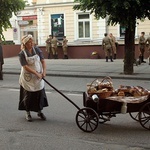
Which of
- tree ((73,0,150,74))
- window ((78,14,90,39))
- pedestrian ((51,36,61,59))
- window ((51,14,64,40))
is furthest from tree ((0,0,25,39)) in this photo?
window ((51,14,64,40))

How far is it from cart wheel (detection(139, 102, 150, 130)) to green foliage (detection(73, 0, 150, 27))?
22.0 feet

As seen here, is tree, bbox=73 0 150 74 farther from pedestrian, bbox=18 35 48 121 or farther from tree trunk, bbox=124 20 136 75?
pedestrian, bbox=18 35 48 121

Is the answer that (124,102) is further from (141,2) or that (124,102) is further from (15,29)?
(15,29)

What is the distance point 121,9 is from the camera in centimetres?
1230

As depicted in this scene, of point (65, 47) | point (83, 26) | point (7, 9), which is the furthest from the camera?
point (83, 26)

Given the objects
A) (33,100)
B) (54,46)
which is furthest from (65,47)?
(33,100)

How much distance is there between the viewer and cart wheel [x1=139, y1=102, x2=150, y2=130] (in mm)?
5719

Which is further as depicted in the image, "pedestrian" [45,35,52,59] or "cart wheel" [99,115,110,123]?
"pedestrian" [45,35,52,59]

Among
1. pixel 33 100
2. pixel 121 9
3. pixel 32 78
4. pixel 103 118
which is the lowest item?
Result: pixel 103 118

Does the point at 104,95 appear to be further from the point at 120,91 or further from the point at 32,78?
the point at 32,78

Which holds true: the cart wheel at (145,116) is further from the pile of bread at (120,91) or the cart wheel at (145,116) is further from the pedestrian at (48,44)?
the pedestrian at (48,44)

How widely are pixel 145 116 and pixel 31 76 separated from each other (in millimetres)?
2293

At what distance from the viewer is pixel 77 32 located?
25047mm

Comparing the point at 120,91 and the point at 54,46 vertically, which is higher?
the point at 54,46
